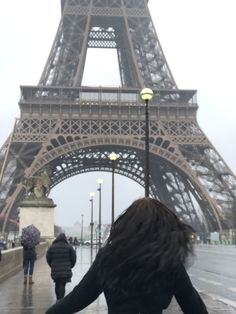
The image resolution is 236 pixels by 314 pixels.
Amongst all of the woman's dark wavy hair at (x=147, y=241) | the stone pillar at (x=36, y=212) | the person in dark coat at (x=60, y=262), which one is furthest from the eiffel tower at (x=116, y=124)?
the woman's dark wavy hair at (x=147, y=241)

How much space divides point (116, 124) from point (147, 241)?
58.1 meters

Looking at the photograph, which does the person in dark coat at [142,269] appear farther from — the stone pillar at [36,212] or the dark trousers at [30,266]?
the stone pillar at [36,212]

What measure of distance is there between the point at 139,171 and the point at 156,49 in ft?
57.2

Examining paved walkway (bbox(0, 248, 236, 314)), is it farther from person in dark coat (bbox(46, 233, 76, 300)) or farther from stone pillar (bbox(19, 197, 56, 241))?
stone pillar (bbox(19, 197, 56, 241))

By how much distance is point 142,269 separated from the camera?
9.85 feet

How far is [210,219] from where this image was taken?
62312 millimetres

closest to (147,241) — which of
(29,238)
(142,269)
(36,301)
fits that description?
(142,269)

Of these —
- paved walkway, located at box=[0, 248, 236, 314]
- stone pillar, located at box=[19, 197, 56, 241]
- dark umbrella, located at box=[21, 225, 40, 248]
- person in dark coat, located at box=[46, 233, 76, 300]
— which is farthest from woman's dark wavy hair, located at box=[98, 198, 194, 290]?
stone pillar, located at box=[19, 197, 56, 241]

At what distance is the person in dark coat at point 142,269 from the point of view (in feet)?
9.79

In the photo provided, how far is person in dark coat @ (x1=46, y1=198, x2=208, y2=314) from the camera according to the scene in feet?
9.79

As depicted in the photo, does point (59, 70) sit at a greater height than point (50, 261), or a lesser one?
greater

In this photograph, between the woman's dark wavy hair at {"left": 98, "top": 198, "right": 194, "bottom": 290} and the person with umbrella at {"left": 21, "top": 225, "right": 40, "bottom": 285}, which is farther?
the person with umbrella at {"left": 21, "top": 225, "right": 40, "bottom": 285}

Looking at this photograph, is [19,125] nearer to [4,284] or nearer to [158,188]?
[158,188]

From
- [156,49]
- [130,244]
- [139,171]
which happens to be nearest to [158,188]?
[139,171]
